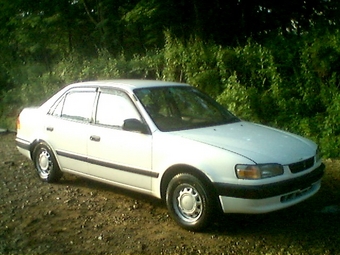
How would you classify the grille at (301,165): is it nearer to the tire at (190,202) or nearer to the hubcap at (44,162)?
the tire at (190,202)

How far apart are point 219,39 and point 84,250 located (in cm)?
988

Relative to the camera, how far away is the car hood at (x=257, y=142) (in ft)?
16.7

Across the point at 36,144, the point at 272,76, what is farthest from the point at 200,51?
the point at 36,144

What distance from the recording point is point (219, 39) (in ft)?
45.4

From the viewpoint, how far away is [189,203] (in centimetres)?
529

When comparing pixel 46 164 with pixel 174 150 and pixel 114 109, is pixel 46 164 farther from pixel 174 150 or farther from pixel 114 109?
pixel 174 150

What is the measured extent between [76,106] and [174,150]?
2.05 m

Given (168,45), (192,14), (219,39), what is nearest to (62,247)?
(168,45)

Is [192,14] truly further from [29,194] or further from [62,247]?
[62,247]

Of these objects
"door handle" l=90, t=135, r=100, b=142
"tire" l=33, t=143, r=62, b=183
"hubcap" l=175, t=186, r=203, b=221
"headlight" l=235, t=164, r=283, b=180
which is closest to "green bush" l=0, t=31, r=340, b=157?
"headlight" l=235, t=164, r=283, b=180

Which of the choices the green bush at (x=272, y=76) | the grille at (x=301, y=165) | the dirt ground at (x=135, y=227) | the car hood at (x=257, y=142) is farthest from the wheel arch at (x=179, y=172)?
the green bush at (x=272, y=76)

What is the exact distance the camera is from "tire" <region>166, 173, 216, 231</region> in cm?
511

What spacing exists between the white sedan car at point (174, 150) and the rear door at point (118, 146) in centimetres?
1

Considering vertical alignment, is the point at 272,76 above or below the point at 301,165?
above
